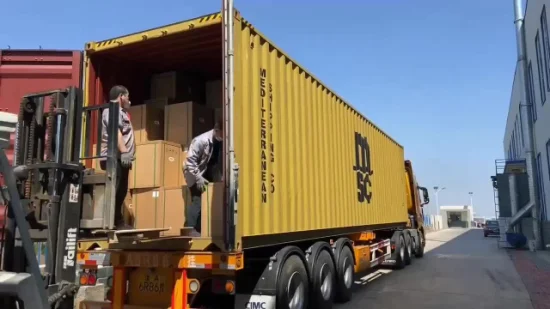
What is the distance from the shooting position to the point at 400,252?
11.8 m

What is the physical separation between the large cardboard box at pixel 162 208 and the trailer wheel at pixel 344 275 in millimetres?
3078

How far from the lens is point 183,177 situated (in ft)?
17.7

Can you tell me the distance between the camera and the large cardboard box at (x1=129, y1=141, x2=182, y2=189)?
509 cm

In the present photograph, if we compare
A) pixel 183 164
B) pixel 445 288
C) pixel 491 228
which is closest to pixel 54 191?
pixel 183 164

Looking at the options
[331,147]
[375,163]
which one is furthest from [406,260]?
[331,147]

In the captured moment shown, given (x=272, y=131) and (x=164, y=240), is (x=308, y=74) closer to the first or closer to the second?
(x=272, y=131)

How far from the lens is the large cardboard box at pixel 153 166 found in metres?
5.09

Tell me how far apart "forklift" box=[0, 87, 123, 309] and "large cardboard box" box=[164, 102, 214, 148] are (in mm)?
1818

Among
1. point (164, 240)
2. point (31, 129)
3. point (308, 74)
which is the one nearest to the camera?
point (31, 129)

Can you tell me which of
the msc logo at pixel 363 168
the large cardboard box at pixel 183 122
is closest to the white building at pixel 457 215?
the msc logo at pixel 363 168

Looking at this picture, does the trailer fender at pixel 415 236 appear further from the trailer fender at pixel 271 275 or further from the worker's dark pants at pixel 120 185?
the worker's dark pants at pixel 120 185

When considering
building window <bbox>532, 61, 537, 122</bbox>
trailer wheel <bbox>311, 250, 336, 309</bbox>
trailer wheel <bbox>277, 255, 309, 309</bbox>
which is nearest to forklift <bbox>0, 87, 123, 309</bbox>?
trailer wheel <bbox>277, 255, 309, 309</bbox>

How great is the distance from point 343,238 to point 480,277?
4978mm

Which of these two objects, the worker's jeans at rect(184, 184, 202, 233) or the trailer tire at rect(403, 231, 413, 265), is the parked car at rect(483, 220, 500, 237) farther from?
the worker's jeans at rect(184, 184, 202, 233)
